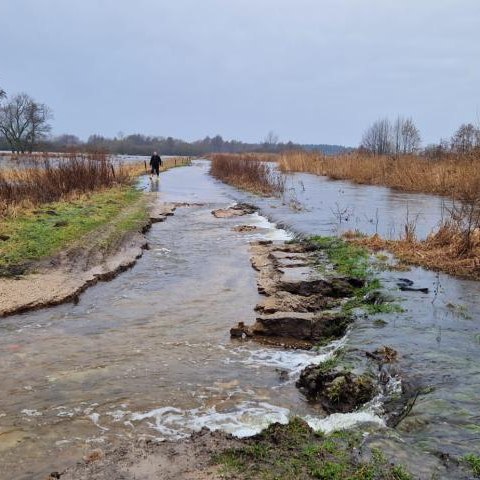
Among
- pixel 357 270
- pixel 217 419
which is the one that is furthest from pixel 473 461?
pixel 357 270

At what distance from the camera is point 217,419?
464 cm

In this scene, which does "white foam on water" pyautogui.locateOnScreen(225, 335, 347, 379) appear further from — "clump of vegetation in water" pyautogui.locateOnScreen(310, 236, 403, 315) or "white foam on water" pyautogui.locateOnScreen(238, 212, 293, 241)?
"white foam on water" pyautogui.locateOnScreen(238, 212, 293, 241)

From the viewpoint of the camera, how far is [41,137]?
73.6m

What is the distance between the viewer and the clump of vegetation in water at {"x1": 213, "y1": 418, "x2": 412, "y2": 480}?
340 centimetres

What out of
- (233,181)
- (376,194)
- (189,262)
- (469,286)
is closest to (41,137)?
(233,181)

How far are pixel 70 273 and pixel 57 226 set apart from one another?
13.6 ft

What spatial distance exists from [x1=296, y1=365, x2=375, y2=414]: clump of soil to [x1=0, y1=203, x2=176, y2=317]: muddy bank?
174 inches

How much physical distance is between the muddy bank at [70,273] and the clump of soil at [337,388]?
4.41 meters

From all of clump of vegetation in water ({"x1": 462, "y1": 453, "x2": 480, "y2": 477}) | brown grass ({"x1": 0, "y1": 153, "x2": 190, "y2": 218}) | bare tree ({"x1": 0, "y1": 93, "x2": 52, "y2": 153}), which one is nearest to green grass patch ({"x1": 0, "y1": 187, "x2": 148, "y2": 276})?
brown grass ({"x1": 0, "y1": 153, "x2": 190, "y2": 218})

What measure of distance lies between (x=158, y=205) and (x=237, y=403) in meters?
16.4

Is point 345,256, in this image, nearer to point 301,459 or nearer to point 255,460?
point 301,459

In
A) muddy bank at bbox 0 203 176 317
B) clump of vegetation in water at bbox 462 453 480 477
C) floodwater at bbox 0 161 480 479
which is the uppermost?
muddy bank at bbox 0 203 176 317

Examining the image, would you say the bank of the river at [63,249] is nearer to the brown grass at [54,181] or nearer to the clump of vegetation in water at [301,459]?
the brown grass at [54,181]

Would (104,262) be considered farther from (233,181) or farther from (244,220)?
(233,181)
